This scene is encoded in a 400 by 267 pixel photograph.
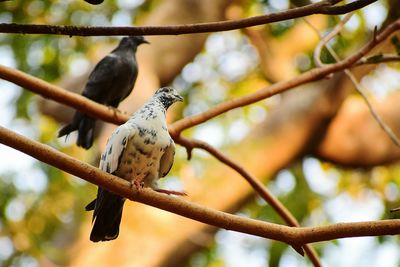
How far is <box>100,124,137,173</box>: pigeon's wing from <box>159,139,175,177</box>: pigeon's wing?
A: 0.58 ft

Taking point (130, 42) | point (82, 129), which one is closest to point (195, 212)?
point (82, 129)

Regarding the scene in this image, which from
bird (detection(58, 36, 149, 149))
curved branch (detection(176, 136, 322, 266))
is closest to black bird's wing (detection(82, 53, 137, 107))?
bird (detection(58, 36, 149, 149))

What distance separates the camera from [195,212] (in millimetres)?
2355

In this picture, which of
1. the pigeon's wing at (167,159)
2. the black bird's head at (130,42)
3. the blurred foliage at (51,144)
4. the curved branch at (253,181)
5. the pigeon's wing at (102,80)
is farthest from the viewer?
the blurred foliage at (51,144)

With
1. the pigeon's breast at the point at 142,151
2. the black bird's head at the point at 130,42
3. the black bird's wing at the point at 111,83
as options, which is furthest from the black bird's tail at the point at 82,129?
the pigeon's breast at the point at 142,151

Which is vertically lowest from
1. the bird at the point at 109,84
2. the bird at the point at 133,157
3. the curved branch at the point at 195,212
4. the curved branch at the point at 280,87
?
the curved branch at the point at 195,212

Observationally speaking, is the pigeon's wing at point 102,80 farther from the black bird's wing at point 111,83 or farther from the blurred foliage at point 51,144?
the blurred foliage at point 51,144

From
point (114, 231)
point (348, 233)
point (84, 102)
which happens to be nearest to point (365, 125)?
point (84, 102)

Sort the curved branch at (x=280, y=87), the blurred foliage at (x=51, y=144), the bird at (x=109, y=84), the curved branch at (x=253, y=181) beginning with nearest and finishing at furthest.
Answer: the curved branch at (x=253, y=181) → the curved branch at (x=280, y=87) → the bird at (x=109, y=84) → the blurred foliage at (x=51, y=144)

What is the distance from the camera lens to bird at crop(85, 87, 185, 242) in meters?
3.00

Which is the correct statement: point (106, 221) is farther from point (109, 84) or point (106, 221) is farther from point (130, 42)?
point (130, 42)

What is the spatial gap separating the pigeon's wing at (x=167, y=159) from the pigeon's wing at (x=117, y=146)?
18cm

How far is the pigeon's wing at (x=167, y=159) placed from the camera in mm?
3086

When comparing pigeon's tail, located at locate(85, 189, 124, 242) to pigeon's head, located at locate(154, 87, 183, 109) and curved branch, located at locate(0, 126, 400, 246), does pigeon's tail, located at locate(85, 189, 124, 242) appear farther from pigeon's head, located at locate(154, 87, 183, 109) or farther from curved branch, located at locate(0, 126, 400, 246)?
curved branch, located at locate(0, 126, 400, 246)
